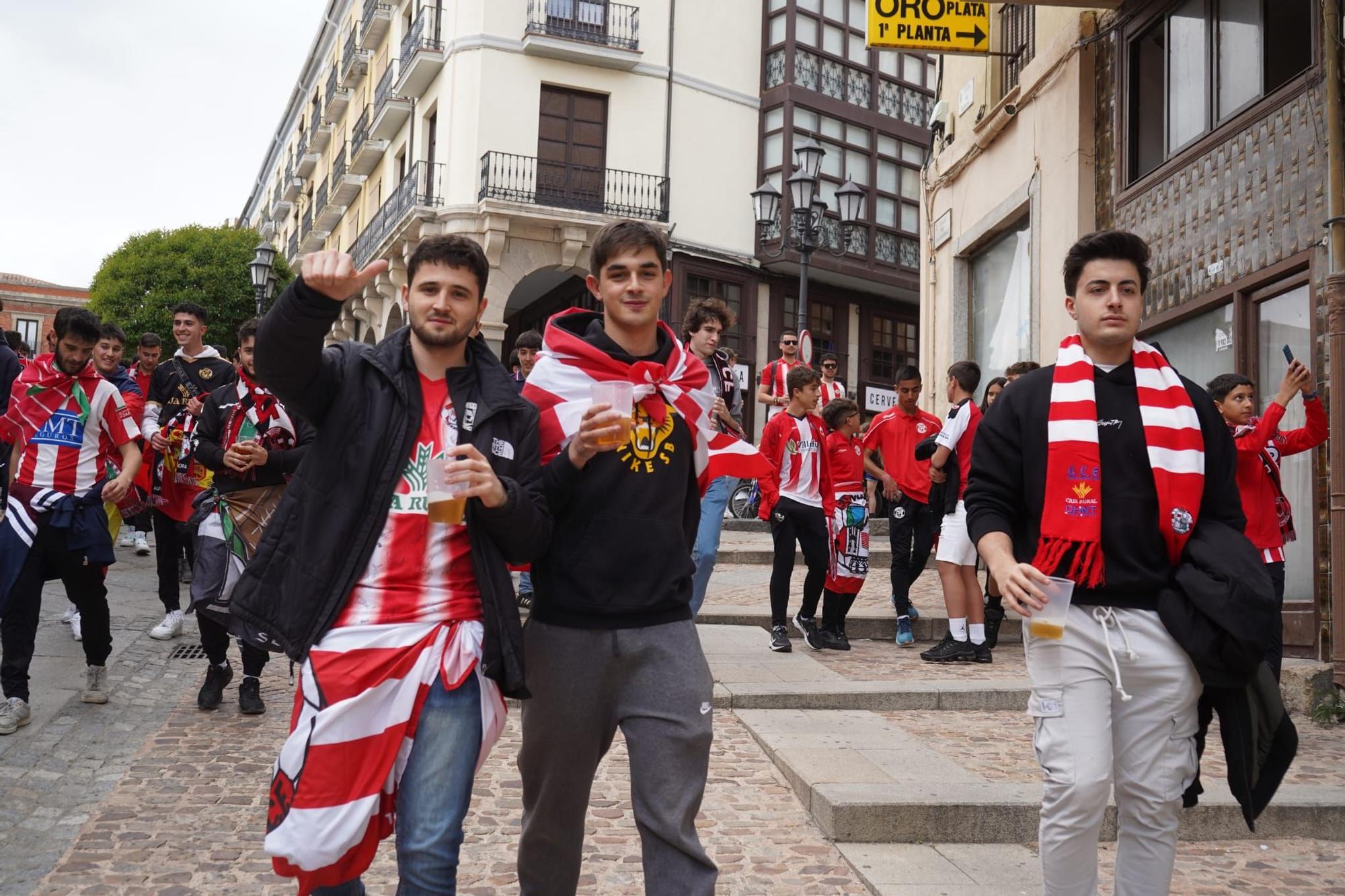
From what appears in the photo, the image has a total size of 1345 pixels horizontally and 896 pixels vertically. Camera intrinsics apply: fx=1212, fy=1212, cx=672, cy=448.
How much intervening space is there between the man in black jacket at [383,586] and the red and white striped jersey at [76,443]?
13.7ft

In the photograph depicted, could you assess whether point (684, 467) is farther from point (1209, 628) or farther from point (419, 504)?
point (1209, 628)

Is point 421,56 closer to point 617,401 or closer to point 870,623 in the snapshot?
point 870,623

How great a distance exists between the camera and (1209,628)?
3221mm

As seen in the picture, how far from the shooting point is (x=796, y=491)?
28.0 ft

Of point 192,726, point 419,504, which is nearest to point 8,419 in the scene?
point 192,726

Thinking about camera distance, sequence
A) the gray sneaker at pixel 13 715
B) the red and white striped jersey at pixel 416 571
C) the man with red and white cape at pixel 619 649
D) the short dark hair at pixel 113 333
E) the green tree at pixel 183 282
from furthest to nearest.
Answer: the green tree at pixel 183 282 → the short dark hair at pixel 113 333 → the gray sneaker at pixel 13 715 → the man with red and white cape at pixel 619 649 → the red and white striped jersey at pixel 416 571

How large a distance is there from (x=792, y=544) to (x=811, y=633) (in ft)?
2.80

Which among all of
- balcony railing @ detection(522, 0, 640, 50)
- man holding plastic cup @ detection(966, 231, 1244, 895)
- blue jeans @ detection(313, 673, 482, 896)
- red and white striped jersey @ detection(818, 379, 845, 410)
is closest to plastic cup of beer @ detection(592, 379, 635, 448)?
blue jeans @ detection(313, 673, 482, 896)

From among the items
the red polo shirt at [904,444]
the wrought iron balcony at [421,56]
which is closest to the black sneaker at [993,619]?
the red polo shirt at [904,444]

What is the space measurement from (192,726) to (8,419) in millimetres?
1971

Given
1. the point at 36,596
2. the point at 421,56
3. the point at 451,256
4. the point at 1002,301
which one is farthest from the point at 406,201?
the point at 451,256

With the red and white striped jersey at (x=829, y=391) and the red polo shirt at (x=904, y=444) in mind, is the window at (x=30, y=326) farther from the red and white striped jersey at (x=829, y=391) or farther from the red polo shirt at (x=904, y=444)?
the red polo shirt at (x=904, y=444)

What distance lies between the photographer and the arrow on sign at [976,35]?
39.2ft

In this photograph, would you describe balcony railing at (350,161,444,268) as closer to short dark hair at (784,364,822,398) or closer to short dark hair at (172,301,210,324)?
short dark hair at (172,301,210,324)
